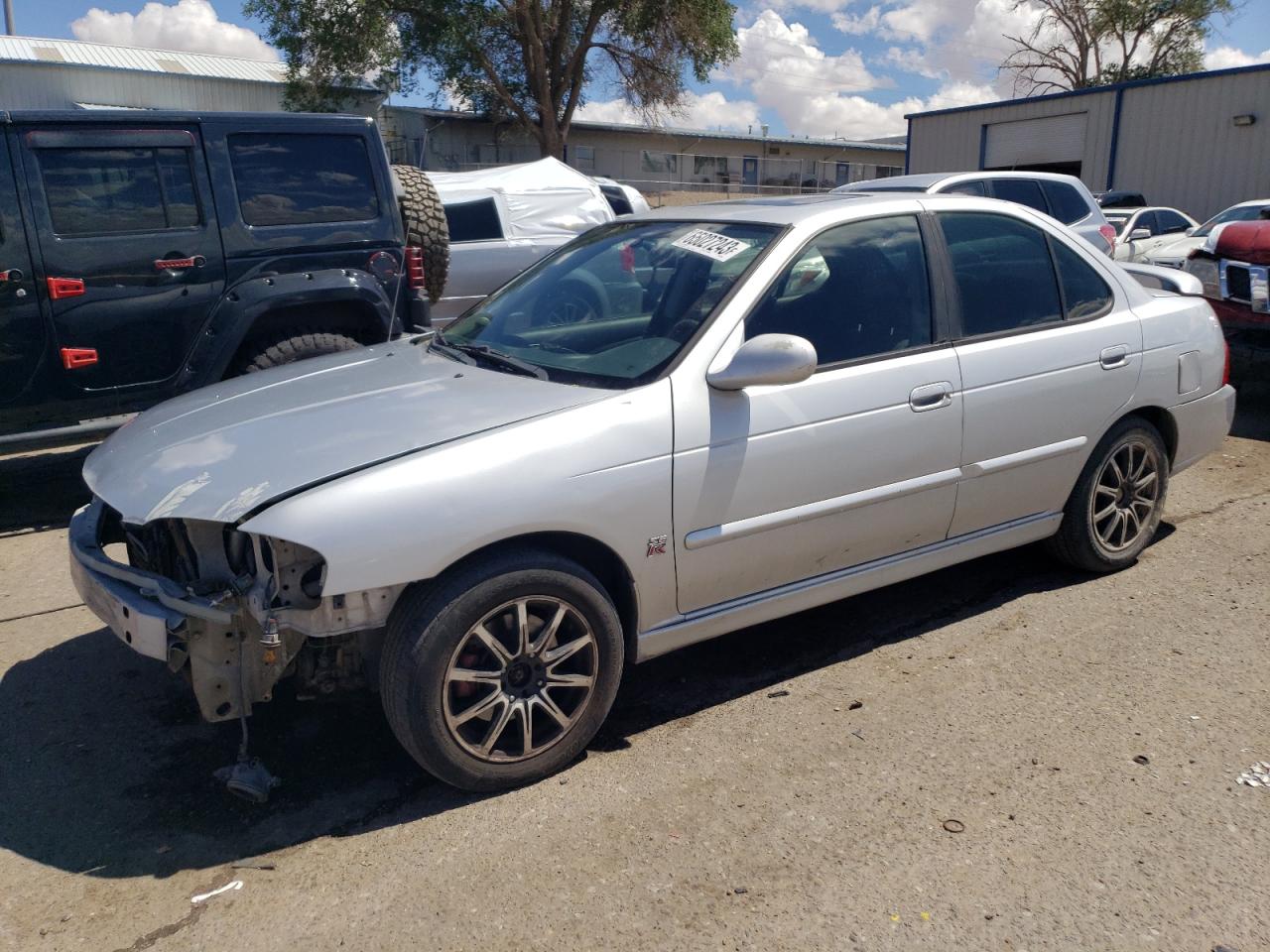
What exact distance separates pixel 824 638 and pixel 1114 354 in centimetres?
174

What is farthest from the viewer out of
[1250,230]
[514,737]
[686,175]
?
[686,175]

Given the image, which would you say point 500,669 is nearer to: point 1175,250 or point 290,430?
point 290,430

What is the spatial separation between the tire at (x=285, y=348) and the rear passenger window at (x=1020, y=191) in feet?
21.5

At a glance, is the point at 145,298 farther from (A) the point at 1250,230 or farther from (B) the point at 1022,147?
(B) the point at 1022,147

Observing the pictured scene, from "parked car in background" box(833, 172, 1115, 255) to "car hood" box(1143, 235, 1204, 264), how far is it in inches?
127

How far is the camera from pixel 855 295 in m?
3.88

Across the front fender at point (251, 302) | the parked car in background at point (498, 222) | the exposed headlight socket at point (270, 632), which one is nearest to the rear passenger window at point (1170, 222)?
the parked car in background at point (498, 222)

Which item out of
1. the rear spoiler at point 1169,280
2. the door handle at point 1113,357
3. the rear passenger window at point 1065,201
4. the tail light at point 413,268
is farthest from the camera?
the rear passenger window at point 1065,201

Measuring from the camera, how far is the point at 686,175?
3616cm

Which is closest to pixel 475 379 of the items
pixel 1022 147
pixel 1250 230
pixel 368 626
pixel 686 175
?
pixel 368 626

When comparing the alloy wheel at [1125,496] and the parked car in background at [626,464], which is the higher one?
the parked car in background at [626,464]

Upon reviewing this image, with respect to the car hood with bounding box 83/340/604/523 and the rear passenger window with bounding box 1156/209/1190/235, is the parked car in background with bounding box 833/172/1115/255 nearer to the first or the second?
the car hood with bounding box 83/340/604/523

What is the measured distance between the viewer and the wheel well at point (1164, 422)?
15.5 ft

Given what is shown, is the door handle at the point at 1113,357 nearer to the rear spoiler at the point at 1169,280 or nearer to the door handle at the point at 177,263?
the rear spoiler at the point at 1169,280
